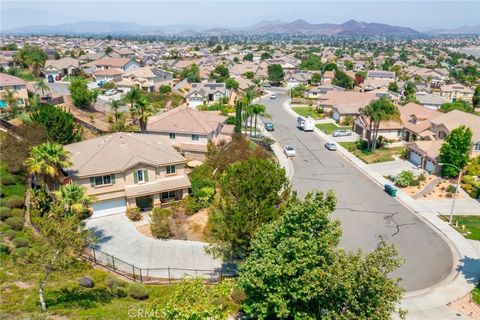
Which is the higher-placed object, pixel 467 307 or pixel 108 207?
pixel 108 207

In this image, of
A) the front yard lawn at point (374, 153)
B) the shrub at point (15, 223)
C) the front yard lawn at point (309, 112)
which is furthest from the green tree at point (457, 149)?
the shrub at point (15, 223)

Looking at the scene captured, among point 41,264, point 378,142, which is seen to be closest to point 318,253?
point 41,264

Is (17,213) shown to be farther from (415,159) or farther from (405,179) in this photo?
(415,159)

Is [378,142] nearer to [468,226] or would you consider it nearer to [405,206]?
[405,206]

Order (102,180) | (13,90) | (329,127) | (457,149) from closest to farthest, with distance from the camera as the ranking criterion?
(102,180), (457,149), (13,90), (329,127)

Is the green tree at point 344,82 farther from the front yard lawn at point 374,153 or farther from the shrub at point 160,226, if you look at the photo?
the shrub at point 160,226

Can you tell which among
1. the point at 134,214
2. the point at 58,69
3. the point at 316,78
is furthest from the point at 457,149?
the point at 58,69

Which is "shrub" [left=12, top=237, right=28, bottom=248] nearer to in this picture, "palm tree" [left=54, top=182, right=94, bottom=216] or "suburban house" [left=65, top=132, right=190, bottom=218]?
"palm tree" [left=54, top=182, right=94, bottom=216]
